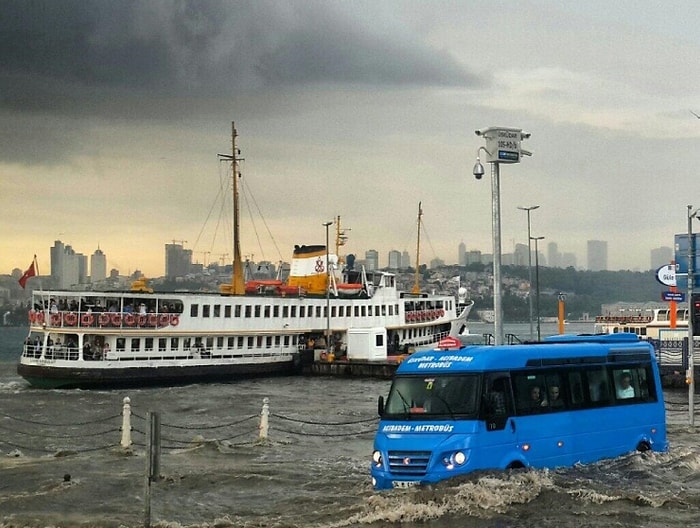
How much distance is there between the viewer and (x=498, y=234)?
32.8 meters

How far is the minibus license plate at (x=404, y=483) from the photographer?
1684 centimetres

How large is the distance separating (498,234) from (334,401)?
16.5 m

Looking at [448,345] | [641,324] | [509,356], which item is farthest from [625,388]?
[641,324]

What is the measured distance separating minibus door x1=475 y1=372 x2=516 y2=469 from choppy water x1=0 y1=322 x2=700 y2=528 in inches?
13.7

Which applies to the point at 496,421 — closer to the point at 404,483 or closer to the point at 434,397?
the point at 434,397

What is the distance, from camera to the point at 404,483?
669 inches

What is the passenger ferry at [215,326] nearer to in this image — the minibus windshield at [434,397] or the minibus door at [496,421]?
the minibus windshield at [434,397]

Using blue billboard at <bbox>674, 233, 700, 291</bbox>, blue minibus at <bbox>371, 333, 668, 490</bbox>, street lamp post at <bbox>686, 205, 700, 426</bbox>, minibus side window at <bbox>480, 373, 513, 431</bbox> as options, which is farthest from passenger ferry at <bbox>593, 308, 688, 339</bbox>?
minibus side window at <bbox>480, 373, 513, 431</bbox>

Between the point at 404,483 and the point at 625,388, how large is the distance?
7.11 m

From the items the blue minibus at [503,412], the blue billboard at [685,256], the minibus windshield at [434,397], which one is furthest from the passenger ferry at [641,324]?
the minibus windshield at [434,397]

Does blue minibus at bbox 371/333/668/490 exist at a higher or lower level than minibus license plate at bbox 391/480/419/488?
higher

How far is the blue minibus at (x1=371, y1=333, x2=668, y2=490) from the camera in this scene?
671 inches

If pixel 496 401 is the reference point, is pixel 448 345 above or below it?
above

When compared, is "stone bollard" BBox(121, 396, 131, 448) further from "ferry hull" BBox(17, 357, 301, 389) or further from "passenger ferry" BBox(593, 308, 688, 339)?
"passenger ferry" BBox(593, 308, 688, 339)
